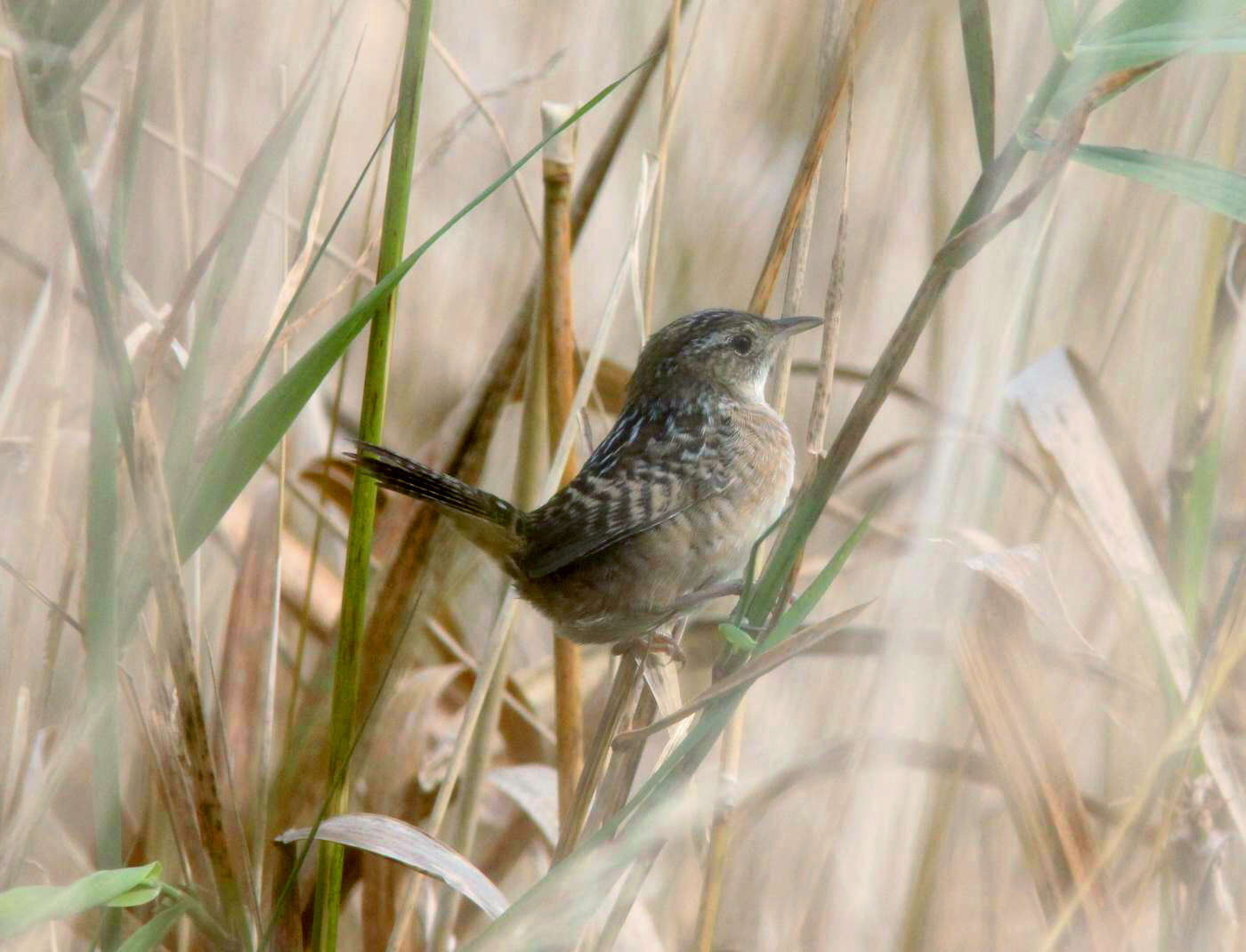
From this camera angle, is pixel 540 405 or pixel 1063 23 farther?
pixel 540 405

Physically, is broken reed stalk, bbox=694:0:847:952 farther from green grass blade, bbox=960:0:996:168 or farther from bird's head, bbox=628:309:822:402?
bird's head, bbox=628:309:822:402

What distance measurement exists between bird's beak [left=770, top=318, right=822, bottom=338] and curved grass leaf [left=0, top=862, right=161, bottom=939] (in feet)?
3.94

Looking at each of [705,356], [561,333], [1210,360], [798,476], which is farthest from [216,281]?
[798,476]

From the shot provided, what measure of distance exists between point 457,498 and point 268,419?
60cm

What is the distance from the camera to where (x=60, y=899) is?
96cm

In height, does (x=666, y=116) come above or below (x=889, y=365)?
above

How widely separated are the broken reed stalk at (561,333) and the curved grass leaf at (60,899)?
903 mm

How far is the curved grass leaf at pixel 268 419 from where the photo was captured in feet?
3.81

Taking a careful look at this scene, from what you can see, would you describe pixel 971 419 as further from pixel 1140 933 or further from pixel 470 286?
pixel 470 286

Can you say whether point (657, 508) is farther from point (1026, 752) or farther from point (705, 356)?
point (1026, 752)

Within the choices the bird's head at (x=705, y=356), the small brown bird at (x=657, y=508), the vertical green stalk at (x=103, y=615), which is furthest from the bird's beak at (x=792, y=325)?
the vertical green stalk at (x=103, y=615)

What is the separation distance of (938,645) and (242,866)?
0.98m

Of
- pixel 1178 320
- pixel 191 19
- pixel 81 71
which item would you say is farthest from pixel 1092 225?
pixel 81 71

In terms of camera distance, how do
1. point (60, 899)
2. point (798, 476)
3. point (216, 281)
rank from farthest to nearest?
point (798, 476)
point (216, 281)
point (60, 899)
